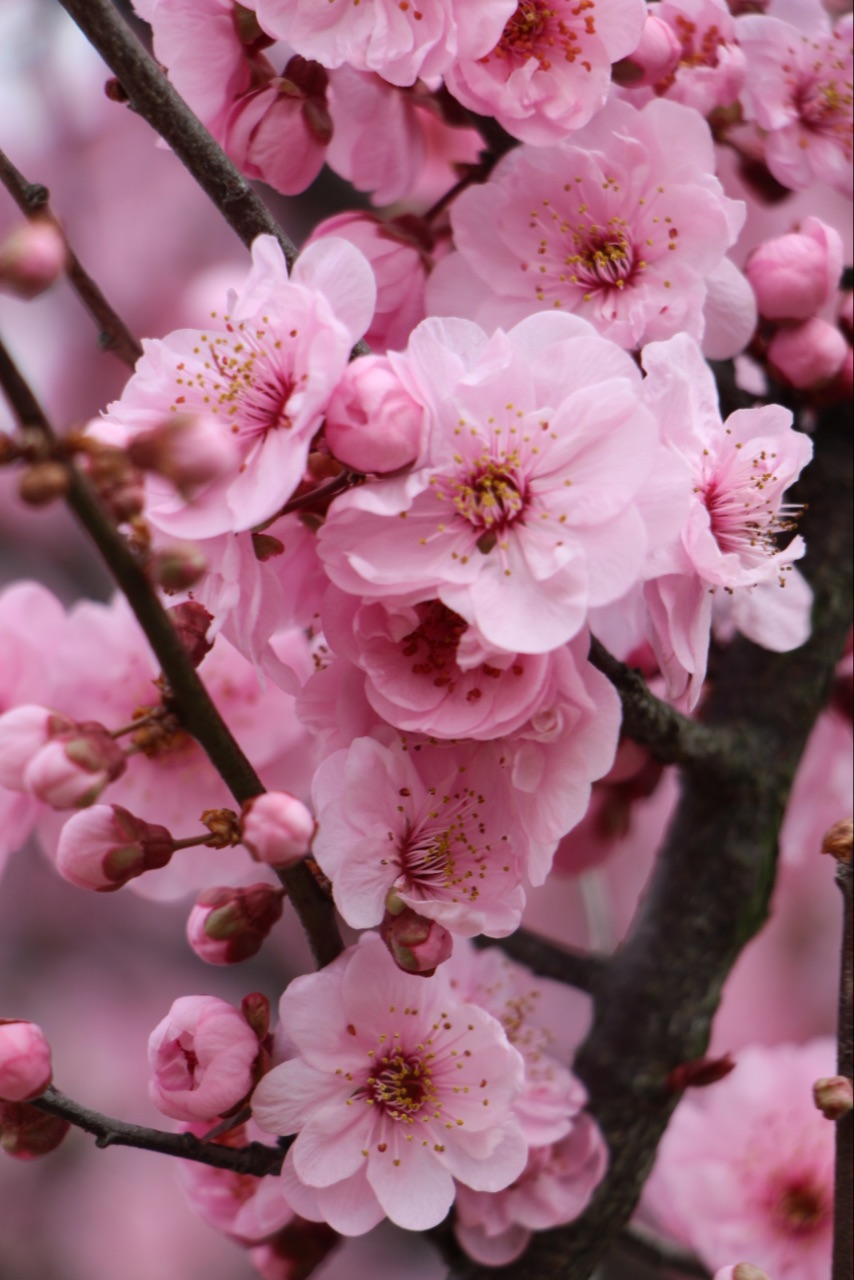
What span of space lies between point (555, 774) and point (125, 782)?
12.2 inches

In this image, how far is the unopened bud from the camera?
69 cm

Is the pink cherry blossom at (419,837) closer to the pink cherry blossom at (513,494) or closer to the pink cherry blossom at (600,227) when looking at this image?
the pink cherry blossom at (513,494)

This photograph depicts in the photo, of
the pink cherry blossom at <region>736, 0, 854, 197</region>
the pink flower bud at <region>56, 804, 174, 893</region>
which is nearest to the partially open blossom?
the pink flower bud at <region>56, 804, 174, 893</region>

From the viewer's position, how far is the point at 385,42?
0.65 meters

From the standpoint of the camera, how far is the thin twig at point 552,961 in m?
0.90

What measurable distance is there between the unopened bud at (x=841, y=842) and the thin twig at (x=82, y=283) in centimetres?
44

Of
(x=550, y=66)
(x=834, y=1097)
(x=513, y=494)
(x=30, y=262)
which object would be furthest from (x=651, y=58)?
(x=834, y=1097)

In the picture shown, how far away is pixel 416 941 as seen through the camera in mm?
582

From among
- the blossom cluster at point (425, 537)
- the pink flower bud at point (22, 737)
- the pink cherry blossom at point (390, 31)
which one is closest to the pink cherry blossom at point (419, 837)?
the blossom cluster at point (425, 537)

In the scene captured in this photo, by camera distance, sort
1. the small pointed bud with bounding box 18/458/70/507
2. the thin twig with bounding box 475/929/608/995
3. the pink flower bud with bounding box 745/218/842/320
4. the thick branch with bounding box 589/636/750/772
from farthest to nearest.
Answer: the thin twig with bounding box 475/929/608/995 < the pink flower bud with bounding box 745/218/842/320 < the thick branch with bounding box 589/636/750/772 < the small pointed bud with bounding box 18/458/70/507

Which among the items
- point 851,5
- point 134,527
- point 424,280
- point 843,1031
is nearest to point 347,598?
point 134,527

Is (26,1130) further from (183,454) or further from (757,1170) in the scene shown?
(757,1170)

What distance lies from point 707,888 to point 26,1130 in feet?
1.48

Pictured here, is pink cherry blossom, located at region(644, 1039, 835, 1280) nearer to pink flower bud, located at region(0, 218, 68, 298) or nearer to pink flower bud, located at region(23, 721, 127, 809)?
pink flower bud, located at region(23, 721, 127, 809)
